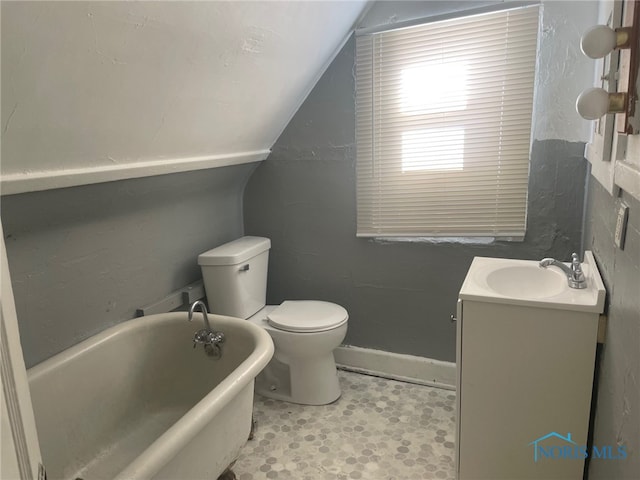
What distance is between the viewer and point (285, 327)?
7.91 ft

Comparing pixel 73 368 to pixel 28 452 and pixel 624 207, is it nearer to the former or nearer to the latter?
pixel 28 452

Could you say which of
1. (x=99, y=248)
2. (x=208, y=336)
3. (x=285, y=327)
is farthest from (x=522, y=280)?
(x=99, y=248)

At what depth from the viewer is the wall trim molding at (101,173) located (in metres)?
1.49

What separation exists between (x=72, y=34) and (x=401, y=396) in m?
2.27

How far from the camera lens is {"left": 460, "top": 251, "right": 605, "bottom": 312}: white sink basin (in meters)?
1.51

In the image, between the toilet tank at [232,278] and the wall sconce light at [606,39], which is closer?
the wall sconce light at [606,39]

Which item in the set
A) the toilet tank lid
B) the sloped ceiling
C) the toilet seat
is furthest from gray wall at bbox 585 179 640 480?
the toilet tank lid

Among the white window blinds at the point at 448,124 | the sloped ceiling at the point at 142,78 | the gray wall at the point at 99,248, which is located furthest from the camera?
the white window blinds at the point at 448,124

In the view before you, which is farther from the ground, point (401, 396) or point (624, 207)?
point (624, 207)

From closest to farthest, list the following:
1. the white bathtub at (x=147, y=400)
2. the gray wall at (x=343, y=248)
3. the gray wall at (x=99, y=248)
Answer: the white bathtub at (x=147, y=400)
the gray wall at (x=99, y=248)
the gray wall at (x=343, y=248)

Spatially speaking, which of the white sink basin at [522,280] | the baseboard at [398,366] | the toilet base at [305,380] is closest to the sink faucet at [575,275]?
the white sink basin at [522,280]

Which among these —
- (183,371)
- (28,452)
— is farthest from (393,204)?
(28,452)

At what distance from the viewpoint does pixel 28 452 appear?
0.72 metres

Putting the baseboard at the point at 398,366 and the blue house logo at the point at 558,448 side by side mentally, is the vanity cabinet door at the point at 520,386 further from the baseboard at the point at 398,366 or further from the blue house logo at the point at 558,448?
the baseboard at the point at 398,366
